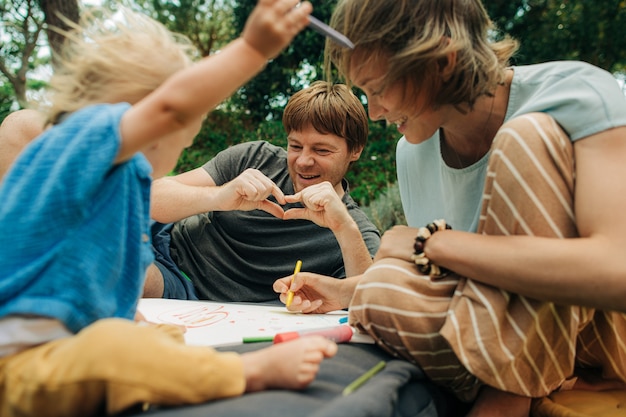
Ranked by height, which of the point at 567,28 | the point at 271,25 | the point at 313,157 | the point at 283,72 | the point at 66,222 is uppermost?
the point at 567,28

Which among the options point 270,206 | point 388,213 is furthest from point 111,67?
point 388,213

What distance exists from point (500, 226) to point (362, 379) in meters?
0.48

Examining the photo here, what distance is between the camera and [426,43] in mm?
1372

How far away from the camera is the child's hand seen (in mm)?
1013

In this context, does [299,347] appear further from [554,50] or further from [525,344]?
[554,50]

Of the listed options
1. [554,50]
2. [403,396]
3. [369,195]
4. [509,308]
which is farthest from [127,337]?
[554,50]

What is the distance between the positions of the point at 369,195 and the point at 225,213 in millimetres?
3212

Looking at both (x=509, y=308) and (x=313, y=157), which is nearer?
(x=509, y=308)

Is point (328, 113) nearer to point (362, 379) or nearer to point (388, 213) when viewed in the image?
point (362, 379)

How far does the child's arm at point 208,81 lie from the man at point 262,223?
50.6 inches

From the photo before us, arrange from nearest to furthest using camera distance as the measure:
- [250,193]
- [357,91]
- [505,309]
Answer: [505,309], [250,193], [357,91]

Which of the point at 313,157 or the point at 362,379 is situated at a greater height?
the point at 313,157

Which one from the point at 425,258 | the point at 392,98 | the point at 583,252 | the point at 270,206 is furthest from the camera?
the point at 270,206

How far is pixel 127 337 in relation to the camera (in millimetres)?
919
